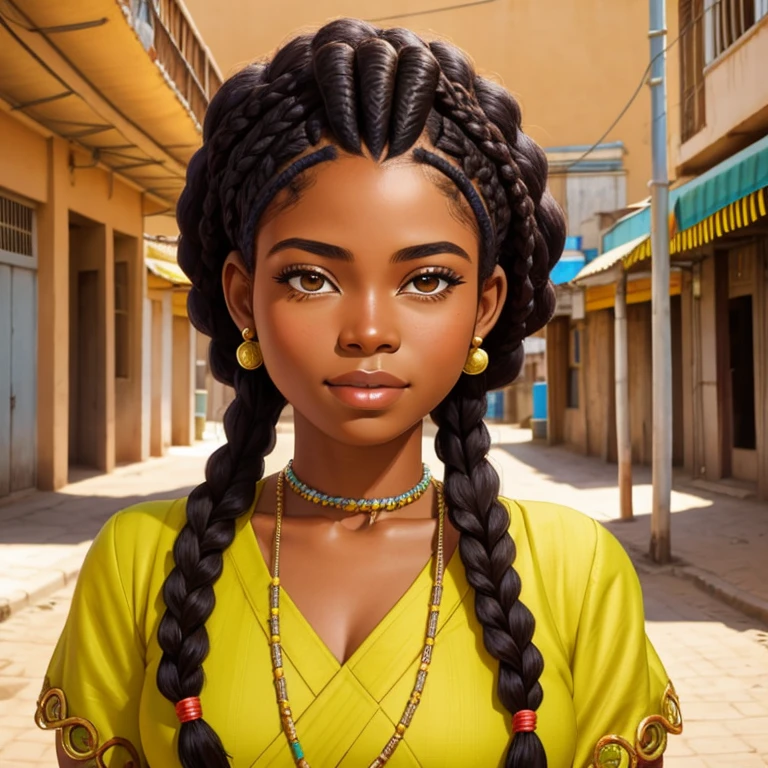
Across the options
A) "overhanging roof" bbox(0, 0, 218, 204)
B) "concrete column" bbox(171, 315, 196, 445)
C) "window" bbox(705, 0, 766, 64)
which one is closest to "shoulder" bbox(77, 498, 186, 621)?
"overhanging roof" bbox(0, 0, 218, 204)

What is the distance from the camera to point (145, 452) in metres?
15.1

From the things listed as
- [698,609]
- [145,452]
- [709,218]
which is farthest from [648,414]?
[698,609]

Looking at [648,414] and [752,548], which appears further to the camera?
[648,414]

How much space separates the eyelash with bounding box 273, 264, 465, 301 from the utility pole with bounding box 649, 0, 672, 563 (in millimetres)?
6094

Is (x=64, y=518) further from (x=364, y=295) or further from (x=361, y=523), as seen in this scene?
(x=364, y=295)

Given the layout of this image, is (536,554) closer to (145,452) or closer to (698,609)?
(698,609)

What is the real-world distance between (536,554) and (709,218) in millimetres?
7324

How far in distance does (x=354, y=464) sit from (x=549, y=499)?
31.2ft

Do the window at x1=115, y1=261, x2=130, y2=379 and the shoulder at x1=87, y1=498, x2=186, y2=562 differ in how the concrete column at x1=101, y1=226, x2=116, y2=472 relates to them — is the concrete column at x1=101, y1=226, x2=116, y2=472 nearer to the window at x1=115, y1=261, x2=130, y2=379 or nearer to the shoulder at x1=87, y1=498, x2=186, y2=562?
the window at x1=115, y1=261, x2=130, y2=379

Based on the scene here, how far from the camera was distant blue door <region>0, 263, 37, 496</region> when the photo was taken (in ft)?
33.1

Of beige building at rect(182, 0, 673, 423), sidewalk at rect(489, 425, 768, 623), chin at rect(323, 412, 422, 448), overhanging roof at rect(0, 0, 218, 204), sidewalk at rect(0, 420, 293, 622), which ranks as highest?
beige building at rect(182, 0, 673, 423)

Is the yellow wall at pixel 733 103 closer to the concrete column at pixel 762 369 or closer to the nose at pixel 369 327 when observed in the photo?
the concrete column at pixel 762 369

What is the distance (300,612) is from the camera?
162 centimetres

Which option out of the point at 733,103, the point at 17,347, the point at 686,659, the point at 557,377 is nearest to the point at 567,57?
the point at 557,377
